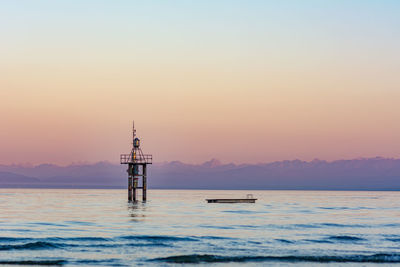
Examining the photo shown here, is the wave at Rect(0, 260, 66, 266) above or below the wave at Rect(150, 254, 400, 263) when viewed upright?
above

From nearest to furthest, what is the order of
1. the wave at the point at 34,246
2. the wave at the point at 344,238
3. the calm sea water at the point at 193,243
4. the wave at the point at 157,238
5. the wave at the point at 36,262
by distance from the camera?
the wave at the point at 36,262 → the calm sea water at the point at 193,243 → the wave at the point at 34,246 → the wave at the point at 157,238 → the wave at the point at 344,238

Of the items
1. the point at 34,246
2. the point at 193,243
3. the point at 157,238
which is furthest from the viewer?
the point at 157,238

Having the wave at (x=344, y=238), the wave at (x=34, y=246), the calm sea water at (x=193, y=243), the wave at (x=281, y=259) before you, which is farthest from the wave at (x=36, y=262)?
the wave at (x=344, y=238)

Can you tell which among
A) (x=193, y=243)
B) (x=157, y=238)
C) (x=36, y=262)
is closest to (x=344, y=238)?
(x=193, y=243)

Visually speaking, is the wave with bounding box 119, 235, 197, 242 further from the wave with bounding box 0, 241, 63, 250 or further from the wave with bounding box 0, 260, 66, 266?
the wave with bounding box 0, 260, 66, 266

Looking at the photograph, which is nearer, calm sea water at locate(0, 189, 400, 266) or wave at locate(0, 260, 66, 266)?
wave at locate(0, 260, 66, 266)

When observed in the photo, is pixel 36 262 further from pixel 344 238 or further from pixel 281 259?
pixel 344 238

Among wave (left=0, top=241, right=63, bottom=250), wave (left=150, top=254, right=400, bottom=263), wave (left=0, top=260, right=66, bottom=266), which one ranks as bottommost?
wave (left=150, top=254, right=400, bottom=263)

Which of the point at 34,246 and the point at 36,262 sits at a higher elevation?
the point at 34,246

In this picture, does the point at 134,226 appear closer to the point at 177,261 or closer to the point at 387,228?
the point at 177,261

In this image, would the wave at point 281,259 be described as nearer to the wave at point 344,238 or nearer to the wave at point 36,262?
the wave at point 36,262

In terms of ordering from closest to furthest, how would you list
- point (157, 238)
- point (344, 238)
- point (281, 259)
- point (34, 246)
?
point (281, 259)
point (34, 246)
point (157, 238)
point (344, 238)

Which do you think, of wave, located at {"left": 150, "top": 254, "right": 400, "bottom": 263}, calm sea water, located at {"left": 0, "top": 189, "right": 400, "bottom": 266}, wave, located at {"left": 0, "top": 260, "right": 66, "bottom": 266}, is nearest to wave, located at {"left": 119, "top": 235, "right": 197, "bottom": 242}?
calm sea water, located at {"left": 0, "top": 189, "right": 400, "bottom": 266}

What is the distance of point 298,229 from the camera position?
61.6 m
